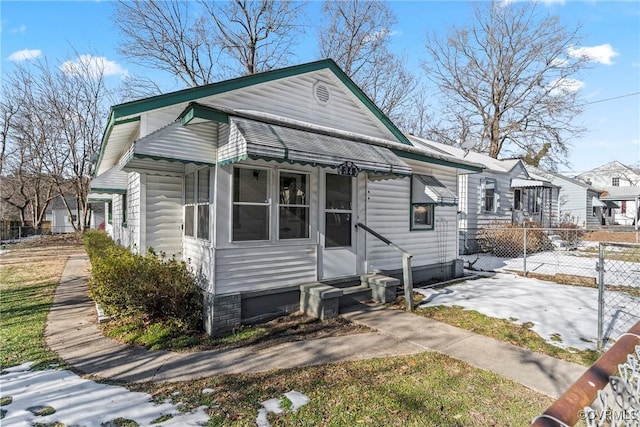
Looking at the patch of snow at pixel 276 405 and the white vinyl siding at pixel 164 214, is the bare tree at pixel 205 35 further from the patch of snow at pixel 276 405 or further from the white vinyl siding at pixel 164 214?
the patch of snow at pixel 276 405

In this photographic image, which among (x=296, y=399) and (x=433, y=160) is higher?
(x=433, y=160)

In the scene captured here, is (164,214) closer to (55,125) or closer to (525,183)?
(525,183)

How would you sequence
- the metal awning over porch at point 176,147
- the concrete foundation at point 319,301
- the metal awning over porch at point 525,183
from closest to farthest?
the metal awning over porch at point 176,147 < the concrete foundation at point 319,301 < the metal awning over porch at point 525,183

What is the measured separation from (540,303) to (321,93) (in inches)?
252

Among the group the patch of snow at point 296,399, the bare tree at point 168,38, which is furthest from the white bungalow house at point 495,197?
the bare tree at point 168,38

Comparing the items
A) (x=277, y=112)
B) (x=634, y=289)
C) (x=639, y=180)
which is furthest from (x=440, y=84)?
(x=639, y=180)

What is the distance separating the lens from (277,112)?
6.67m

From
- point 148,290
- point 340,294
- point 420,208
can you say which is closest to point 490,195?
point 420,208

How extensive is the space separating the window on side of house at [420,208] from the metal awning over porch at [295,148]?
2049 millimetres

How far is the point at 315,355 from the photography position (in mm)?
4461

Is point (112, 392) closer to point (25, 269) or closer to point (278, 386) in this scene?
point (278, 386)

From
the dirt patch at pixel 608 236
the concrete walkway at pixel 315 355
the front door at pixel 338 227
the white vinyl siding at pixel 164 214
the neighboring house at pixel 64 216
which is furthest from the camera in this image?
the neighboring house at pixel 64 216

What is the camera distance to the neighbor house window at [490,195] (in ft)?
53.0

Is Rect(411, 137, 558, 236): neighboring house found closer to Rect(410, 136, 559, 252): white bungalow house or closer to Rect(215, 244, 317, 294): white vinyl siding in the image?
Rect(410, 136, 559, 252): white bungalow house
